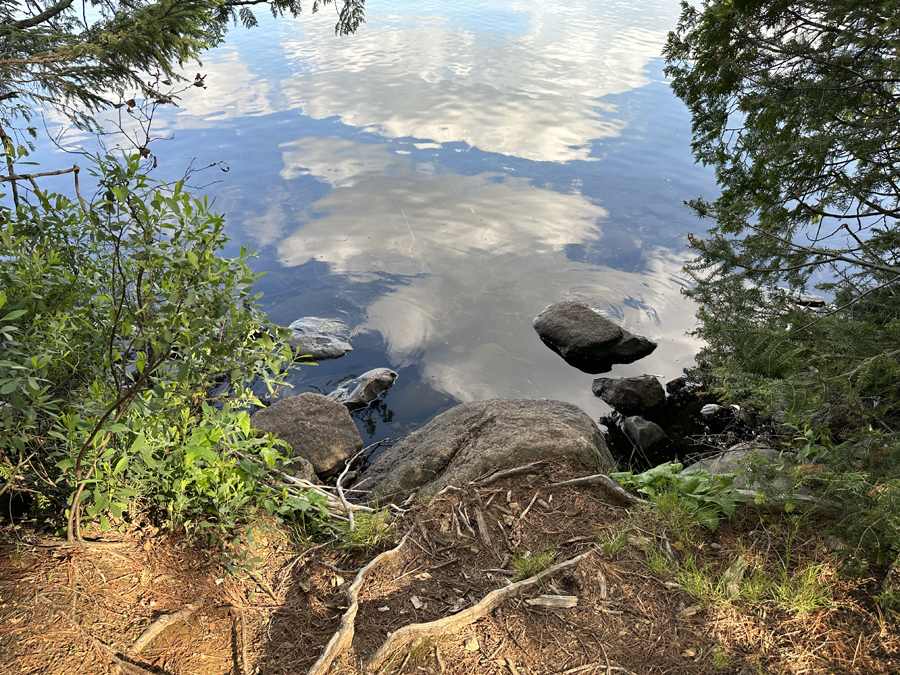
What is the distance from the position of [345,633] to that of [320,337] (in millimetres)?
5732

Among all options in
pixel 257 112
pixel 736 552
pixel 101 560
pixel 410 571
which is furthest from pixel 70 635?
pixel 257 112

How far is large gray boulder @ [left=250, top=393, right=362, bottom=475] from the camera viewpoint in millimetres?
5875

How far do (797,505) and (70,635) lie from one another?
3427mm

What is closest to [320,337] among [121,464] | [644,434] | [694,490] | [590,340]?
[590,340]

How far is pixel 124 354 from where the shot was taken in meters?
2.48

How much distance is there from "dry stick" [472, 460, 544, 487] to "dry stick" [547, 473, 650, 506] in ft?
0.67

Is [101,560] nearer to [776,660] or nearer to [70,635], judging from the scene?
[70,635]

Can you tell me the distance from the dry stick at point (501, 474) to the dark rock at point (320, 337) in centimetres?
431

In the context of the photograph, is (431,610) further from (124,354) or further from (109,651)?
(124,354)

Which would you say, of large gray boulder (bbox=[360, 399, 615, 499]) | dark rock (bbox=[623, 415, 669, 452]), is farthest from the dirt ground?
dark rock (bbox=[623, 415, 669, 452])

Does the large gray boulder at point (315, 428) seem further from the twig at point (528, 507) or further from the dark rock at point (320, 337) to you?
the twig at point (528, 507)

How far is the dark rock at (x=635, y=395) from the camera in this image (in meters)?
7.04

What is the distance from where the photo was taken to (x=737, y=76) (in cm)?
452

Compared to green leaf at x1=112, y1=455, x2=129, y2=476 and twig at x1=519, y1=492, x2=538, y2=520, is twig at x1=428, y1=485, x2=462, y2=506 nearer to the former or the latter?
twig at x1=519, y1=492, x2=538, y2=520
